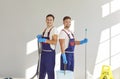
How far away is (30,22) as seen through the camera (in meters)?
3.51

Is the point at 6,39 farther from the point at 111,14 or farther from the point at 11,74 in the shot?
the point at 111,14

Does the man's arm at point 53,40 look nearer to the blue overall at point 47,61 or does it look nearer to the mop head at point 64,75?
the blue overall at point 47,61

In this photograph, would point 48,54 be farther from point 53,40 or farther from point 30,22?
point 30,22

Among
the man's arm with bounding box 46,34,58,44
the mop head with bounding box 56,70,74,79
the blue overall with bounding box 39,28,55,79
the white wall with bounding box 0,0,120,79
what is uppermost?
the white wall with bounding box 0,0,120,79

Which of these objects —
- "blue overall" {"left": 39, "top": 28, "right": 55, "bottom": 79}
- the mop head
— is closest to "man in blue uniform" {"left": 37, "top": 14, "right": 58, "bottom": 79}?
"blue overall" {"left": 39, "top": 28, "right": 55, "bottom": 79}

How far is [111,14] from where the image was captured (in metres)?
3.55

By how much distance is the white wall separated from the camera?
350 centimetres

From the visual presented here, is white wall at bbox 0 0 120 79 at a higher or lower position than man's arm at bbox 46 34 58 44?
higher

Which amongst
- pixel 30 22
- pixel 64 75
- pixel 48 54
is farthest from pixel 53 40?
pixel 30 22

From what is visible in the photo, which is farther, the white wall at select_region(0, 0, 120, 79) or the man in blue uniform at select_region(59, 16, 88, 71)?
the white wall at select_region(0, 0, 120, 79)

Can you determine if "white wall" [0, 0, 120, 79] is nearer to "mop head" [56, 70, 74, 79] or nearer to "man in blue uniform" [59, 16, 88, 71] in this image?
"man in blue uniform" [59, 16, 88, 71]

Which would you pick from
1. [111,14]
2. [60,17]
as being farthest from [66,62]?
[111,14]

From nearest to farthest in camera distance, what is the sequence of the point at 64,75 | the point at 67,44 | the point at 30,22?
the point at 64,75 → the point at 67,44 → the point at 30,22

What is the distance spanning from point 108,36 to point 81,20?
47 centimetres
